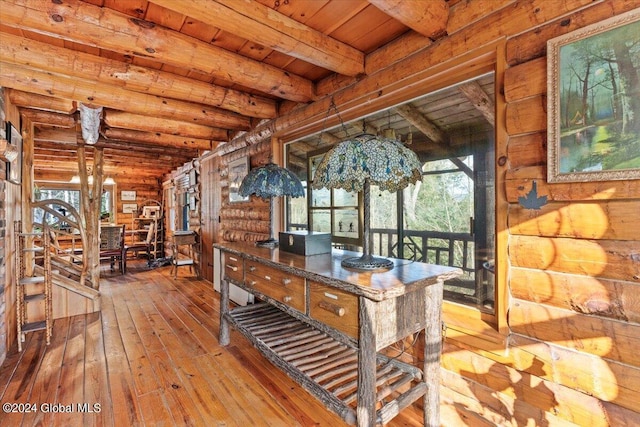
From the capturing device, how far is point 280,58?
246cm

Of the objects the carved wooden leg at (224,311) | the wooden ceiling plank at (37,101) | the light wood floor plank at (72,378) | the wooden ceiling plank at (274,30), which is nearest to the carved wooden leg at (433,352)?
the wooden ceiling plank at (274,30)

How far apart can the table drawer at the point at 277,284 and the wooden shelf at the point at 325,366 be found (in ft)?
1.25

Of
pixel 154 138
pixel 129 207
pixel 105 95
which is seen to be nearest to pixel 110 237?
pixel 129 207

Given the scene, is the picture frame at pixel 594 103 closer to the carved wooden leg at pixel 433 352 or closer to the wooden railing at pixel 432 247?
the wooden railing at pixel 432 247

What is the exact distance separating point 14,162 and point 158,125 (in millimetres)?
1474

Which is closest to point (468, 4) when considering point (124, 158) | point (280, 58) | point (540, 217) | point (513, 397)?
point (540, 217)

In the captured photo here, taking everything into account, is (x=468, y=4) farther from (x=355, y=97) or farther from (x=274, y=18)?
(x=274, y=18)

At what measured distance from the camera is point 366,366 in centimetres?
138

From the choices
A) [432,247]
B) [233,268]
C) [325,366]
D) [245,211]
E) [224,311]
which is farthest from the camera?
[245,211]

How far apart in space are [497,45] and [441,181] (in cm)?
84

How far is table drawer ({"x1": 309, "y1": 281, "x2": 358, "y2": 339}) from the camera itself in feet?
4.65

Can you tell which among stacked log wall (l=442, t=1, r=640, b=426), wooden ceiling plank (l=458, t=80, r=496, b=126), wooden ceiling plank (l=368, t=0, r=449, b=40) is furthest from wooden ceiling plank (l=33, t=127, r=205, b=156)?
stacked log wall (l=442, t=1, r=640, b=426)

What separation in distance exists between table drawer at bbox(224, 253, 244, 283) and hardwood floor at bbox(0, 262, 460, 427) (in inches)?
27.2

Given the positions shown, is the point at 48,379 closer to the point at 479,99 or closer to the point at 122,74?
the point at 122,74
